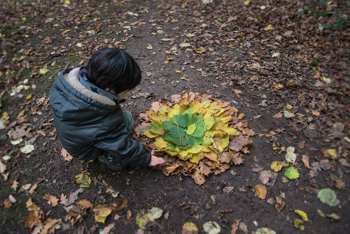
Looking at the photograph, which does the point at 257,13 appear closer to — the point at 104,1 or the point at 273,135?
the point at 273,135

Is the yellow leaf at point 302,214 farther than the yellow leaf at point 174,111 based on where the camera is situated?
No

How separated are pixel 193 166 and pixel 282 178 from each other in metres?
0.96

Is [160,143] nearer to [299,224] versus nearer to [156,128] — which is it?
[156,128]

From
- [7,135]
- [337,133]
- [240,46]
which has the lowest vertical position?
[7,135]

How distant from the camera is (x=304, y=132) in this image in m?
2.48

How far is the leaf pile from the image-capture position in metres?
2.24

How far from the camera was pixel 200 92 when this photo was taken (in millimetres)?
3064

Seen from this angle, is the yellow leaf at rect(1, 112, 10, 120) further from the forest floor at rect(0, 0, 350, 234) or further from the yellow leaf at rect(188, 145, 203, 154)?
the yellow leaf at rect(188, 145, 203, 154)

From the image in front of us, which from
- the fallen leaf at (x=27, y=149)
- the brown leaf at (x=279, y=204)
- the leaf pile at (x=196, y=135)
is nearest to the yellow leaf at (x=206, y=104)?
the leaf pile at (x=196, y=135)

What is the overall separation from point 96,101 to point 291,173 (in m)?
2.10

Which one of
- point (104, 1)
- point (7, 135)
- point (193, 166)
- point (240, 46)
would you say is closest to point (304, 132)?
point (193, 166)

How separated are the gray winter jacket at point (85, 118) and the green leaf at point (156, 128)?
0.54m

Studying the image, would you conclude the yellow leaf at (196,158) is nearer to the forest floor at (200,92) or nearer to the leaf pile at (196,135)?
the leaf pile at (196,135)

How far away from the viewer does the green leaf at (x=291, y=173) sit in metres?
2.13
